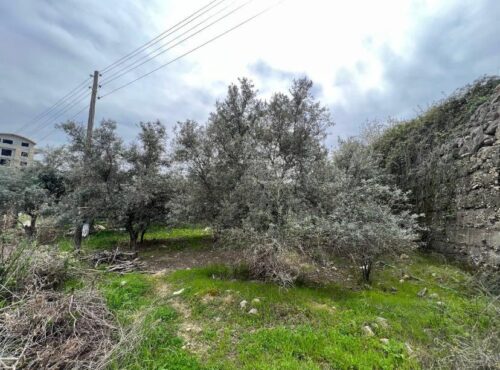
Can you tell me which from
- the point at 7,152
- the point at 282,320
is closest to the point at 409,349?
the point at 282,320

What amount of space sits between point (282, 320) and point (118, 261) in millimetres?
4308

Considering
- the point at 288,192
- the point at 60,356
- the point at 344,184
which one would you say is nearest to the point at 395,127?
the point at 344,184

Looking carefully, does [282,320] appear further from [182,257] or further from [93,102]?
[93,102]

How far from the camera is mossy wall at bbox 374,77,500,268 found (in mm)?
5668

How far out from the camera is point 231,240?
475cm

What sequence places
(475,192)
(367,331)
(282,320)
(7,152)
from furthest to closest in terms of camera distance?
(7,152) → (475,192) → (282,320) → (367,331)

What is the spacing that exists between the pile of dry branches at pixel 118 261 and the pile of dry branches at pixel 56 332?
2277mm

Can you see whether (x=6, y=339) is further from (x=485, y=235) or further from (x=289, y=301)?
(x=485, y=235)

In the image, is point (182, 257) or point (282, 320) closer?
point (282, 320)

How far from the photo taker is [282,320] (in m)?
3.71

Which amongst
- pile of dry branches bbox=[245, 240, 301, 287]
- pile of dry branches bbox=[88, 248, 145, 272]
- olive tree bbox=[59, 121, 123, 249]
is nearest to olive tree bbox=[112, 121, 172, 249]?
olive tree bbox=[59, 121, 123, 249]

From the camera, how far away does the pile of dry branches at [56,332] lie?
2.56m

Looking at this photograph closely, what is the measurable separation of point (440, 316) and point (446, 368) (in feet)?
3.89

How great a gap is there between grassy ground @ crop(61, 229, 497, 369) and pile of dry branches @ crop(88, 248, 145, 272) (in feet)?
1.73
